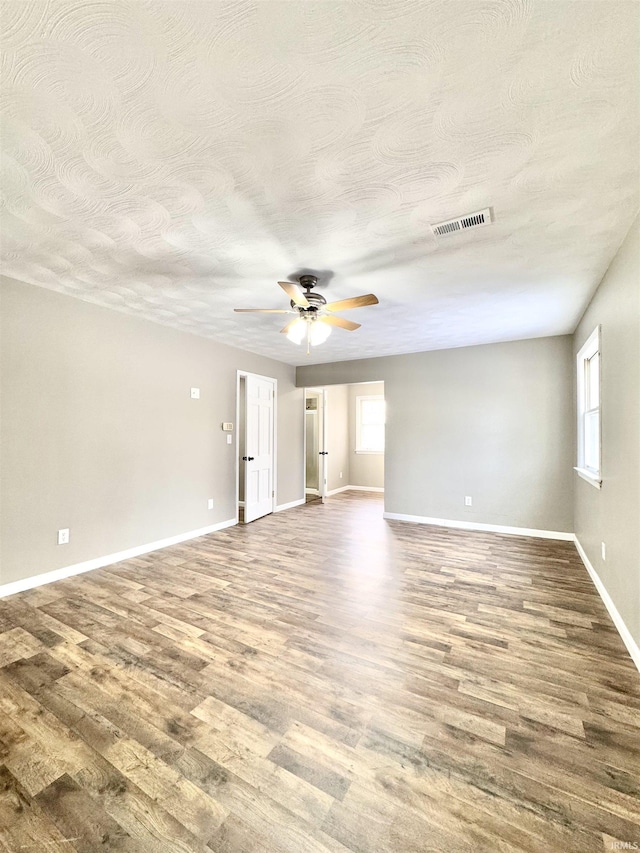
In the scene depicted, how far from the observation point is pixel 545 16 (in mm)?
1021

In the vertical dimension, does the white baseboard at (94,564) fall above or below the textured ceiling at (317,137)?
below

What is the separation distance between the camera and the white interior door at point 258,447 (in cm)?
536

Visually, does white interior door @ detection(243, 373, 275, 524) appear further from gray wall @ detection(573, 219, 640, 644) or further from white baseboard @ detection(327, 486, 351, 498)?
gray wall @ detection(573, 219, 640, 644)

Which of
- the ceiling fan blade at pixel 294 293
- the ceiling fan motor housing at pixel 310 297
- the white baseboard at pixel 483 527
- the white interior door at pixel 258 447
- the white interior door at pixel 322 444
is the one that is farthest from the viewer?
the white interior door at pixel 322 444

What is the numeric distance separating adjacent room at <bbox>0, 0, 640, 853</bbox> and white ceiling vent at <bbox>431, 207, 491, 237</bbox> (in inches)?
1.5

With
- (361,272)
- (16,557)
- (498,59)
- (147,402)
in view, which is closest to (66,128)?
(498,59)

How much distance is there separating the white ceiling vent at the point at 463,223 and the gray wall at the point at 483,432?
3.14 m

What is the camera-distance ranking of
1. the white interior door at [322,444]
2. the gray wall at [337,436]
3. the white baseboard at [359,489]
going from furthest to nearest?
1. the white baseboard at [359,489]
2. the gray wall at [337,436]
3. the white interior door at [322,444]

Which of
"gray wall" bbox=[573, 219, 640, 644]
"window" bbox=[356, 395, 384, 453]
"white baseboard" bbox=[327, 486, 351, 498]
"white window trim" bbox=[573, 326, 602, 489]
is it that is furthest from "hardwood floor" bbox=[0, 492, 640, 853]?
"window" bbox=[356, 395, 384, 453]

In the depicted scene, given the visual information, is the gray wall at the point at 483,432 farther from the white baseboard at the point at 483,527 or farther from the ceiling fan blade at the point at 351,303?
the ceiling fan blade at the point at 351,303

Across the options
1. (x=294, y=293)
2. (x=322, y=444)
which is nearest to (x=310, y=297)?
(x=294, y=293)

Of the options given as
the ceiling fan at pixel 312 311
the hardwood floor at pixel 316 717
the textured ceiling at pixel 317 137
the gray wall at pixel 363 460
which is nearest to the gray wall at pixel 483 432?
the hardwood floor at pixel 316 717

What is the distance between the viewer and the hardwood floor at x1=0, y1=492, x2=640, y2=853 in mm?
1209

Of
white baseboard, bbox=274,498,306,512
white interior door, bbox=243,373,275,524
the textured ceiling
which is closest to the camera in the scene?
the textured ceiling
